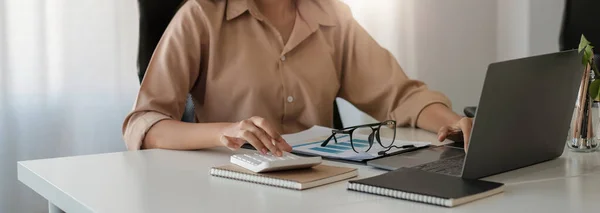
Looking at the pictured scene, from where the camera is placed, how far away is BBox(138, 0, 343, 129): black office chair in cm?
176

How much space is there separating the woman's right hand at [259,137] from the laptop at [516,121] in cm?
15

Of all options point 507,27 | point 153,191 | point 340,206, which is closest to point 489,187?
point 340,206

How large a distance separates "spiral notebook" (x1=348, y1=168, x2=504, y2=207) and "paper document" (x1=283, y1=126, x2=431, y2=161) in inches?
8.1

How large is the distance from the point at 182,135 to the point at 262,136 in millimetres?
250

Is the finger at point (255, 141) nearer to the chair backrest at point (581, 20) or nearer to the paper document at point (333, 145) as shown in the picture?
the paper document at point (333, 145)

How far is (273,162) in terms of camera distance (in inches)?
43.1

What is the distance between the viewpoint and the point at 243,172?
44.4 inches

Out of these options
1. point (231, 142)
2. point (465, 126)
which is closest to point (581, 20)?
point (465, 126)

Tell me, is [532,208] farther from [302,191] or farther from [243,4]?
[243,4]

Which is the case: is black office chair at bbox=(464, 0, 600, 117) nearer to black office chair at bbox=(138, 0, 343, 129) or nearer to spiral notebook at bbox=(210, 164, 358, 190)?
black office chair at bbox=(138, 0, 343, 129)

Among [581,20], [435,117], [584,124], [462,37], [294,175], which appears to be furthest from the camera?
[462,37]

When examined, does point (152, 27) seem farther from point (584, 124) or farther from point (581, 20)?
point (581, 20)

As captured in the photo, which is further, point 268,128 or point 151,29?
point 151,29

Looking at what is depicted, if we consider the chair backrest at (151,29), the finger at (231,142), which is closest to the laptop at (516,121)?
the finger at (231,142)
